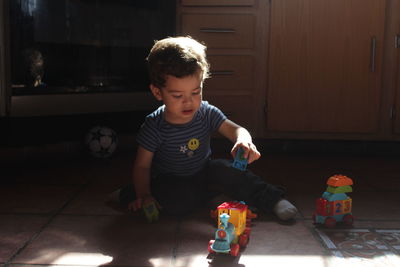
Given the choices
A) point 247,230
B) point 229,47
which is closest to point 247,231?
point 247,230

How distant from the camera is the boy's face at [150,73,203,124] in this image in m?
1.30

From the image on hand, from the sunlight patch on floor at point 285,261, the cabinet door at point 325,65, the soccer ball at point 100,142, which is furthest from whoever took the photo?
the cabinet door at point 325,65

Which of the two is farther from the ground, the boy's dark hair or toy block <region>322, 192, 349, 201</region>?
the boy's dark hair

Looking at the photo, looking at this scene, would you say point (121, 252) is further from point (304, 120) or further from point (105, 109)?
point (304, 120)

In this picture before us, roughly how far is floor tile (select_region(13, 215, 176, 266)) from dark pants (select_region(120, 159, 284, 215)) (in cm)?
7

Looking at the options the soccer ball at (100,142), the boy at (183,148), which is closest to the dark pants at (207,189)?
the boy at (183,148)

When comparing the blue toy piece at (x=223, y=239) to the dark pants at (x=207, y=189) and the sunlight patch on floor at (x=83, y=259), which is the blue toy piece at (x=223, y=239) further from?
the dark pants at (x=207, y=189)

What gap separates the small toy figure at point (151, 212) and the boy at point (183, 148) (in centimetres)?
4

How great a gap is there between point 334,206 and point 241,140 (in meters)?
0.31

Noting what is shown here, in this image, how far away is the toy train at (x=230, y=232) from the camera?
3.55 feet

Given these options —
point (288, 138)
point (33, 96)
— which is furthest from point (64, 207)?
point (288, 138)

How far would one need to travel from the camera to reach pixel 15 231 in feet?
4.16

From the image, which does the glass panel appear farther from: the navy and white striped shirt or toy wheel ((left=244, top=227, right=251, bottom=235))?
toy wheel ((left=244, top=227, right=251, bottom=235))

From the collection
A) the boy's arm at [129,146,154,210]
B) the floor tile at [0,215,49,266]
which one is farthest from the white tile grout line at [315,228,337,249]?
the floor tile at [0,215,49,266]
